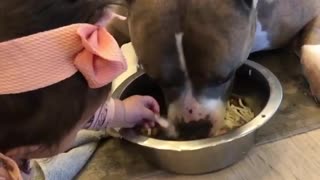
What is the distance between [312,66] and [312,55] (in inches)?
1.4

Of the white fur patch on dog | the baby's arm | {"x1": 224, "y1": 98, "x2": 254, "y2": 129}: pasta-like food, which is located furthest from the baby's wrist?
the white fur patch on dog

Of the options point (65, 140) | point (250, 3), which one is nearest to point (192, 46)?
point (250, 3)

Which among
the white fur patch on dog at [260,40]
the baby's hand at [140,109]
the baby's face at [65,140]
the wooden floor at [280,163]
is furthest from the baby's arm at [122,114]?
the white fur patch on dog at [260,40]

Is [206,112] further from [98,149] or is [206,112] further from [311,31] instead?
[311,31]

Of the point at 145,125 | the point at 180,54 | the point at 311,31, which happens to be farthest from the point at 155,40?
A: the point at 311,31

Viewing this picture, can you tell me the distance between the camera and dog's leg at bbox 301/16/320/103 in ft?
4.98

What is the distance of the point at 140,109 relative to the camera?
1369 millimetres

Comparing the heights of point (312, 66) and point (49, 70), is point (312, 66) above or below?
below

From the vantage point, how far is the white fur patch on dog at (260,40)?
1.62m

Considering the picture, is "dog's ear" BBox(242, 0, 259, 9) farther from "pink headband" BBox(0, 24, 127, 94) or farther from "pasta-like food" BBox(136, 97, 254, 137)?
"pink headband" BBox(0, 24, 127, 94)

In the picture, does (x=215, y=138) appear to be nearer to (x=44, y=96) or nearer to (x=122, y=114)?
(x=122, y=114)

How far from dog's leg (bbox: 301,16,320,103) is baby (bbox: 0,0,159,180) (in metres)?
0.70

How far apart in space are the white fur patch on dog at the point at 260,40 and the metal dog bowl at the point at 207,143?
0.53ft

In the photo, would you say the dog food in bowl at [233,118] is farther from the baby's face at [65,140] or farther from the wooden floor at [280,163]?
the baby's face at [65,140]
